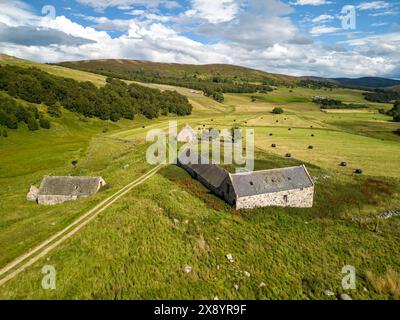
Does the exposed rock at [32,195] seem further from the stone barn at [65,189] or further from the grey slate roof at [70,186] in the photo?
the grey slate roof at [70,186]

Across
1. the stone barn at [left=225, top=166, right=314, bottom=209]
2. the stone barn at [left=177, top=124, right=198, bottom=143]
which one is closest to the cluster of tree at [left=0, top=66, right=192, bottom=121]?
the stone barn at [left=177, top=124, right=198, bottom=143]

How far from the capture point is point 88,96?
405 feet

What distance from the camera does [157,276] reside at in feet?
82.6

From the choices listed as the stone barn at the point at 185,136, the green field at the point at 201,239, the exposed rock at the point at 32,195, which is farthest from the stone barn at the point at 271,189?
the stone barn at the point at 185,136

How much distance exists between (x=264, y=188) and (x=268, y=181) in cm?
152

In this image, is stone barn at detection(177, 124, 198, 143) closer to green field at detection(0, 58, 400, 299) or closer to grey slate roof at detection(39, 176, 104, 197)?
green field at detection(0, 58, 400, 299)

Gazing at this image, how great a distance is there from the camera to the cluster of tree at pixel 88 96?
108 m

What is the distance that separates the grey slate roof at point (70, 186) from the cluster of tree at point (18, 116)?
5124 centimetres

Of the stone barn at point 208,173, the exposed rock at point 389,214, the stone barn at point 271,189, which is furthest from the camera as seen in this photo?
the stone barn at point 208,173

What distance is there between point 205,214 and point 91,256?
46.0 feet

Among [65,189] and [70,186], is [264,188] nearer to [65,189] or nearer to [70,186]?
[70,186]

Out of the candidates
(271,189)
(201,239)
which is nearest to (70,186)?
(201,239)

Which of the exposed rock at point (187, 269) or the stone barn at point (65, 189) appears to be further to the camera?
the stone barn at point (65, 189)

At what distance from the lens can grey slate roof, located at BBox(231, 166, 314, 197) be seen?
122ft
